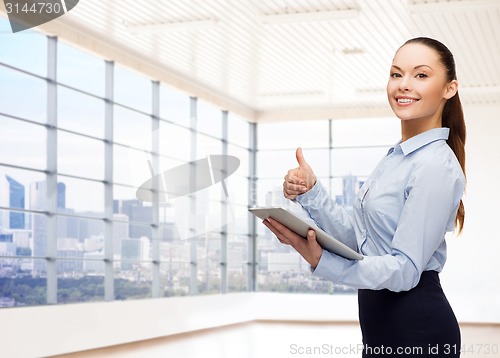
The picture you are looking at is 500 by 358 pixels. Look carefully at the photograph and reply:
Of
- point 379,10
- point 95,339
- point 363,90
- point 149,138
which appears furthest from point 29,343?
point 363,90

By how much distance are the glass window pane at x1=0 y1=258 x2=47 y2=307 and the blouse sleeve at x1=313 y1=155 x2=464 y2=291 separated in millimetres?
10180

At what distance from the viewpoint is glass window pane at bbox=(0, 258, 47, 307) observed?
11305 mm

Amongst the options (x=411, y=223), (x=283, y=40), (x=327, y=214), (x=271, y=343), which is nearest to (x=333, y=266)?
(x=411, y=223)

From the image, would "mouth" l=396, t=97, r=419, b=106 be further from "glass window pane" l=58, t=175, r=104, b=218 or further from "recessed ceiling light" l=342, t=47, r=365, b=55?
"recessed ceiling light" l=342, t=47, r=365, b=55

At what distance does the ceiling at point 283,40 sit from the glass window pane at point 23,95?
2.71 feet

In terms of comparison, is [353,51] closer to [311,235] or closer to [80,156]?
[80,156]

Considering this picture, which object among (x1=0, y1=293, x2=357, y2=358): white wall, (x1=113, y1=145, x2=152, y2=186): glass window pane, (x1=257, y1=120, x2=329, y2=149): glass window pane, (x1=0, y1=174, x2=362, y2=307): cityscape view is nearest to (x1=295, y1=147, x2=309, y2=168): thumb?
(x1=0, y1=293, x2=357, y2=358): white wall

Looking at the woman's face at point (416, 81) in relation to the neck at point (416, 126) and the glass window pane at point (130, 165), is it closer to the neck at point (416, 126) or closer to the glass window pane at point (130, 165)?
the neck at point (416, 126)

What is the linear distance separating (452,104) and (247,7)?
9.33 metres

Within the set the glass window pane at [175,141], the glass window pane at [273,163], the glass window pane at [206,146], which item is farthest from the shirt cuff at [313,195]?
the glass window pane at [273,163]

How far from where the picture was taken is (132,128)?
14.4m

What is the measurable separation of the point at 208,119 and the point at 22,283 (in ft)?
22.4

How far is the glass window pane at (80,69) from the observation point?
12.7 metres

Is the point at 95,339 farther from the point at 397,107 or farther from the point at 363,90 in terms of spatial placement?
the point at 397,107
